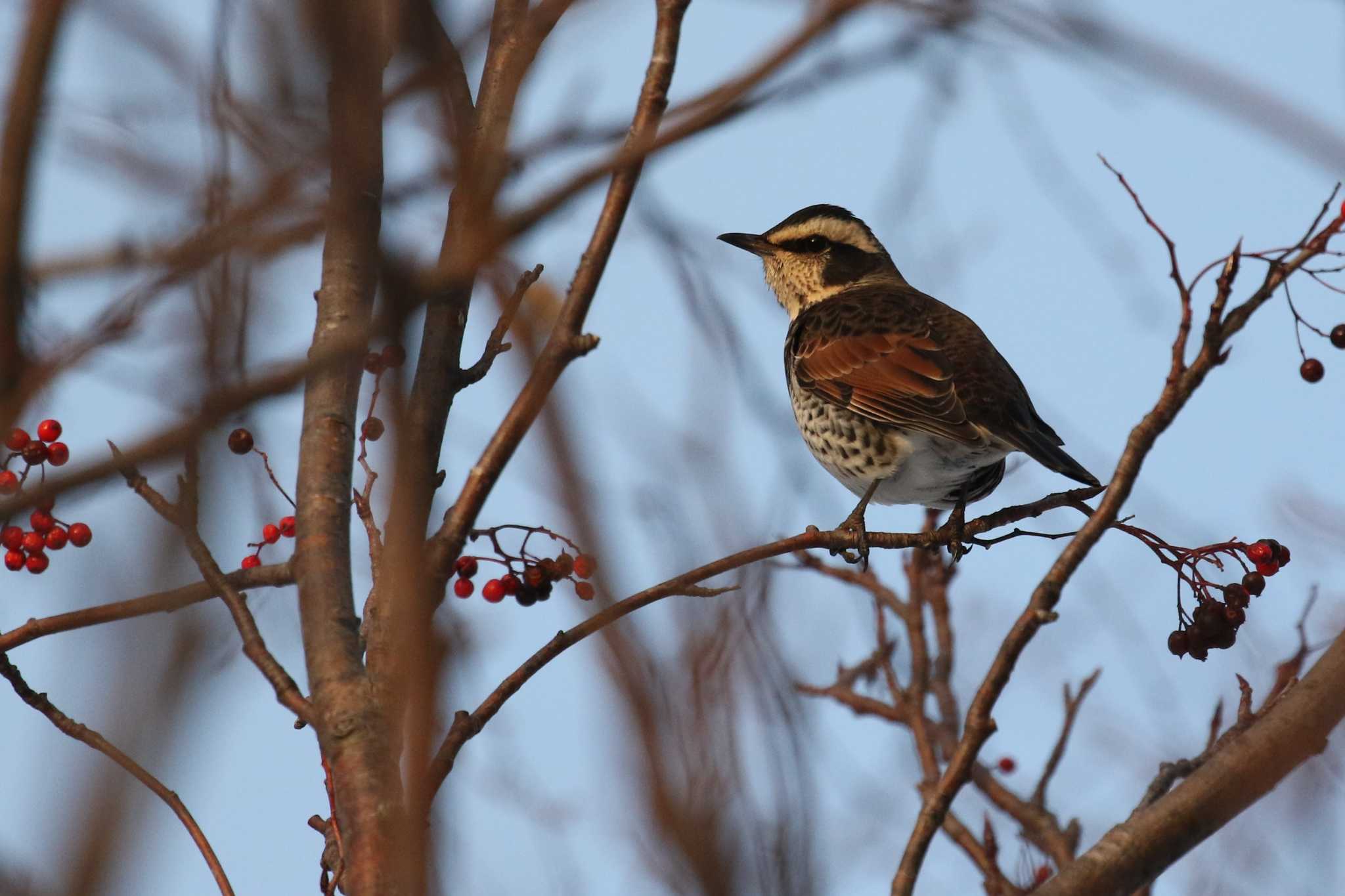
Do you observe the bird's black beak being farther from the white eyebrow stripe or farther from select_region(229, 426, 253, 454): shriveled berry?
select_region(229, 426, 253, 454): shriveled berry

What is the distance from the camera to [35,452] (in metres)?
4.30

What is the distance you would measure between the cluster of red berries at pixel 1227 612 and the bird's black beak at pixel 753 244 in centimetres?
503

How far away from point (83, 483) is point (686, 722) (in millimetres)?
1081

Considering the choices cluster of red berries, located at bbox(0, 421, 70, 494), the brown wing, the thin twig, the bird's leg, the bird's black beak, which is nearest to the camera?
the thin twig

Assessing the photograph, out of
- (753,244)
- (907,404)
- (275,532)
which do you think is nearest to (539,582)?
(275,532)

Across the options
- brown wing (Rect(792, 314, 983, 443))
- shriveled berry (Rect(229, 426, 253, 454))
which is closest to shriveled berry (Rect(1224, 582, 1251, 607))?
brown wing (Rect(792, 314, 983, 443))

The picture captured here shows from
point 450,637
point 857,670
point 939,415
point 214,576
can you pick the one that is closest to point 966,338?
point 939,415

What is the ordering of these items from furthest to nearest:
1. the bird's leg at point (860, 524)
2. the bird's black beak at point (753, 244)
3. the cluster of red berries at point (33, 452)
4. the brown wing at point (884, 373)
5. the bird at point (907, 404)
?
the bird's black beak at point (753, 244) → the brown wing at point (884, 373) → the bird at point (907, 404) → the bird's leg at point (860, 524) → the cluster of red berries at point (33, 452)

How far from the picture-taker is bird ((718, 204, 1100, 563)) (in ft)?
22.2

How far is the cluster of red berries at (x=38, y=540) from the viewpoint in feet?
15.1

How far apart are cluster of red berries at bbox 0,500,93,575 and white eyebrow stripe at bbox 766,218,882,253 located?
5484 mm

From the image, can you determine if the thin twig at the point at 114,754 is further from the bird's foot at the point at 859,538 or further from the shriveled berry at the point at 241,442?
the bird's foot at the point at 859,538

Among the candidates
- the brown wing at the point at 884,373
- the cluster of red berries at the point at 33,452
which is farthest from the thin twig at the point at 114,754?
the brown wing at the point at 884,373

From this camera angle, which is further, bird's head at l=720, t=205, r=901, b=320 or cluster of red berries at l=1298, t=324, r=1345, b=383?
bird's head at l=720, t=205, r=901, b=320
